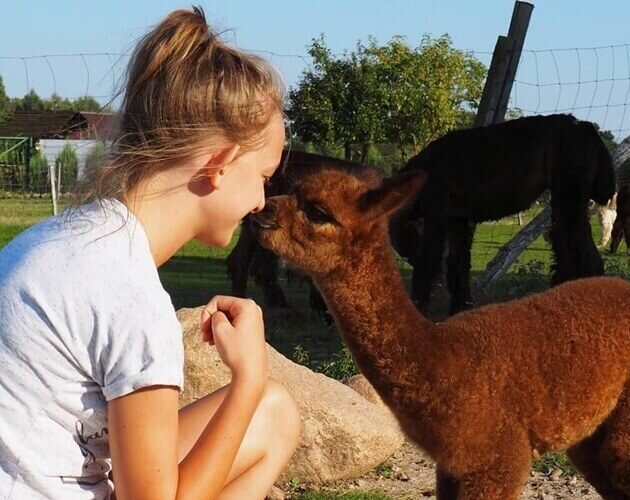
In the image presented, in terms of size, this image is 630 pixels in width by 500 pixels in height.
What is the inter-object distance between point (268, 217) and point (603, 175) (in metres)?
4.93

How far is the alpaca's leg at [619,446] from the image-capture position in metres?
3.99

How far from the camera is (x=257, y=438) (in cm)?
291

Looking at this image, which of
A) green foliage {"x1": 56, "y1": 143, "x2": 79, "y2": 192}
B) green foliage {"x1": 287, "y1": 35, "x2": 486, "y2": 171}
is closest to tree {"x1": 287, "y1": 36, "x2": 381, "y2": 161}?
green foliage {"x1": 287, "y1": 35, "x2": 486, "y2": 171}

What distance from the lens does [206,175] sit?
222 cm

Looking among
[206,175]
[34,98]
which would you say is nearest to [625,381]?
[206,175]

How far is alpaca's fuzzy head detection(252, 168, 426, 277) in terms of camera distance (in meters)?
3.85

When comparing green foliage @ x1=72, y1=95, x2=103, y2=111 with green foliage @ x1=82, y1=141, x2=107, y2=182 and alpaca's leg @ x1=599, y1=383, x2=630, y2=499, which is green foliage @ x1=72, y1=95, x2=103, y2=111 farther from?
alpaca's leg @ x1=599, y1=383, x2=630, y2=499

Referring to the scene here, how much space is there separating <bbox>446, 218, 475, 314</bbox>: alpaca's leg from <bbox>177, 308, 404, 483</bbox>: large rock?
3.86 m

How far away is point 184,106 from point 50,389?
62cm

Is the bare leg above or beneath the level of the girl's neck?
beneath

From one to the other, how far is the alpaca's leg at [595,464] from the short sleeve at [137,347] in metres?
2.50

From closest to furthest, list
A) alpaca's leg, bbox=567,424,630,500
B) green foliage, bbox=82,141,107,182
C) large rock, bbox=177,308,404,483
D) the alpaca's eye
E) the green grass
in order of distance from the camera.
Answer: green foliage, bbox=82,141,107,182, the alpaca's eye, alpaca's leg, bbox=567,424,630,500, the green grass, large rock, bbox=177,308,404,483

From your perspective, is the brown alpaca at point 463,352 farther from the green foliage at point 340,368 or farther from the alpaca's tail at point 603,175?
the alpaca's tail at point 603,175

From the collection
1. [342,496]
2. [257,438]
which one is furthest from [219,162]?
[342,496]
